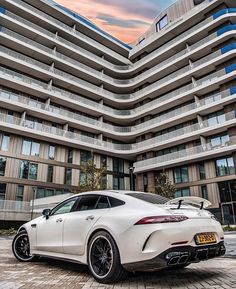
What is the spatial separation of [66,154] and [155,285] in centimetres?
2706

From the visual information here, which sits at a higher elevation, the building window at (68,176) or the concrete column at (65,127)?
the concrete column at (65,127)

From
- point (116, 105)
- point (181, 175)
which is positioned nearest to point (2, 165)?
point (116, 105)

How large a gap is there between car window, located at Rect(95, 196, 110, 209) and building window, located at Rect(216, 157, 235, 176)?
23785 millimetres

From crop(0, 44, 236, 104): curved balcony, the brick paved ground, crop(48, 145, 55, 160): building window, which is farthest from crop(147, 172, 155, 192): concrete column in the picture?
the brick paved ground

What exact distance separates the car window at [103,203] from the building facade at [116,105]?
22.2 metres

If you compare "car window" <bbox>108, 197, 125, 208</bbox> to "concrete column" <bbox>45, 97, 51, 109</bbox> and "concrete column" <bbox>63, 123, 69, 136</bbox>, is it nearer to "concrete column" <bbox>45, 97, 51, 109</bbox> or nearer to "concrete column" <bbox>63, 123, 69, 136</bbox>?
"concrete column" <bbox>63, 123, 69, 136</bbox>

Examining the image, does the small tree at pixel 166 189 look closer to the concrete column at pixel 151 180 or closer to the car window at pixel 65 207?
the concrete column at pixel 151 180

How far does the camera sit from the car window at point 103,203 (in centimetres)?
431

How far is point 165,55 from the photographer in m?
34.6

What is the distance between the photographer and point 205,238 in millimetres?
3814

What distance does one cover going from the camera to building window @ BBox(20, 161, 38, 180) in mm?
25545

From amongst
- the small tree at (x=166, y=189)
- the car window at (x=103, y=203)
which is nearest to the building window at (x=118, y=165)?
the small tree at (x=166, y=189)

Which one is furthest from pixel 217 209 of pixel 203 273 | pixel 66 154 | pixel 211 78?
pixel 203 273

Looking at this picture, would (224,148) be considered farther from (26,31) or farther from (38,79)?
(26,31)
